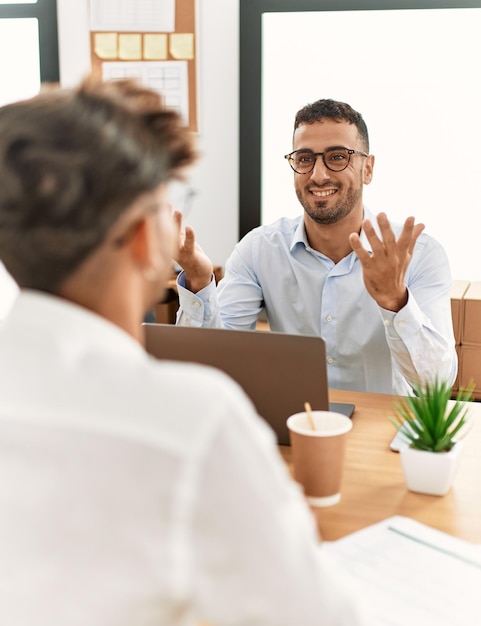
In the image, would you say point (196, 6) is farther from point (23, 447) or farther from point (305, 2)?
point (23, 447)

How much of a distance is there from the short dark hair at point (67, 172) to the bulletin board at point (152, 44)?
126 inches

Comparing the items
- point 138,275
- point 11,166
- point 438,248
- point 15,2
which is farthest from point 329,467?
point 15,2

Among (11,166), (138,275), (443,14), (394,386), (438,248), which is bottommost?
(394,386)

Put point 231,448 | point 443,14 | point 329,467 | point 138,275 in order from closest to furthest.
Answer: point 231,448
point 138,275
point 329,467
point 443,14

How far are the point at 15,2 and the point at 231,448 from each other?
159 inches

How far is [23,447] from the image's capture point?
58 centimetres

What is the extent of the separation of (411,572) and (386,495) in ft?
0.76

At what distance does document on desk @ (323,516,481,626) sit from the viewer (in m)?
0.85

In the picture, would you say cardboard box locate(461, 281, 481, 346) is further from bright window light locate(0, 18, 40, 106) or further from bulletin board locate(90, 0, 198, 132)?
bright window light locate(0, 18, 40, 106)

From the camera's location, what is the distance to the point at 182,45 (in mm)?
3744

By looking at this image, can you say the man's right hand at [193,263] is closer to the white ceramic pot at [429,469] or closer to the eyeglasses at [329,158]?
the eyeglasses at [329,158]

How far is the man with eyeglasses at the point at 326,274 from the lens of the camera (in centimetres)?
193

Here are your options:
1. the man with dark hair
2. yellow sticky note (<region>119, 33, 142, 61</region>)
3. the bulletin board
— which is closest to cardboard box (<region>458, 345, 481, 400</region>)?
the bulletin board

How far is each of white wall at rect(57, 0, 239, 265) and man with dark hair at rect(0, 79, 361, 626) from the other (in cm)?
320
